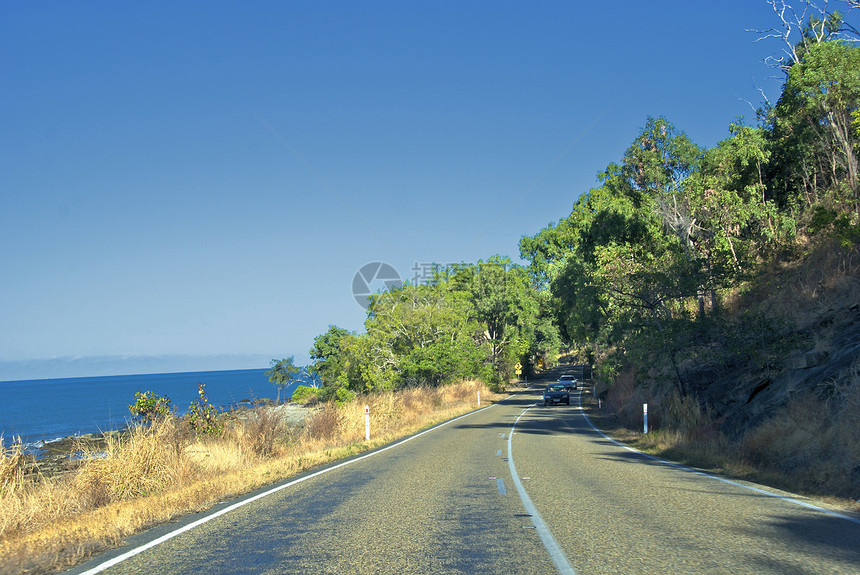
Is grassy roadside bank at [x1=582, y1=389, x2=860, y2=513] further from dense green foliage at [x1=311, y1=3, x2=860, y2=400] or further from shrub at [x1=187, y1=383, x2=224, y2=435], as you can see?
shrub at [x1=187, y1=383, x2=224, y2=435]

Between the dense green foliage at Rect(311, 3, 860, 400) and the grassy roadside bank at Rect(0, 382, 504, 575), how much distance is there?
10.4m

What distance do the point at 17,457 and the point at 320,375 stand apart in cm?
6024

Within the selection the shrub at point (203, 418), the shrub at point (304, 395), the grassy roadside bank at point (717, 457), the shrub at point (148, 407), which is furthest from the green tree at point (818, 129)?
the shrub at point (304, 395)

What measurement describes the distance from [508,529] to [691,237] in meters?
24.6

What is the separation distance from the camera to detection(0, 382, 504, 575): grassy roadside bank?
6793 millimetres

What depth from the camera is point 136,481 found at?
10.5 metres

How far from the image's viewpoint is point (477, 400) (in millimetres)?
44531

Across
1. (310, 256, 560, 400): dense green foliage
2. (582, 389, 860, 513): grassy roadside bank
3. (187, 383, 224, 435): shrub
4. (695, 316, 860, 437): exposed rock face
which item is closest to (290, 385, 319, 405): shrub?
(310, 256, 560, 400): dense green foliage

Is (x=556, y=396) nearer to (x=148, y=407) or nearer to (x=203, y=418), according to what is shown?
(x=203, y=418)

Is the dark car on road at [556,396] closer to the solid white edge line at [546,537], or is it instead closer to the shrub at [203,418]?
the shrub at [203,418]

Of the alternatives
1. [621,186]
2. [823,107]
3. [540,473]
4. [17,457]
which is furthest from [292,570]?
[621,186]

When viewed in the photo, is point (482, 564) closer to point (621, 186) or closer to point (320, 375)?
point (621, 186)

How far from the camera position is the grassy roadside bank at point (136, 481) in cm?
679

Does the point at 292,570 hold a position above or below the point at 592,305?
below
